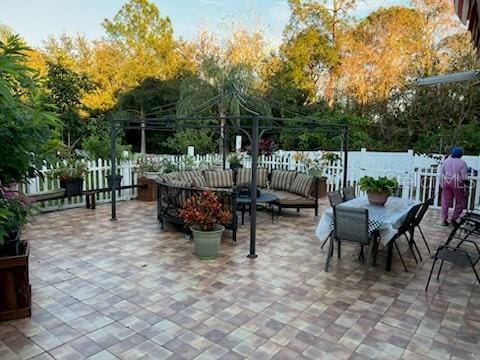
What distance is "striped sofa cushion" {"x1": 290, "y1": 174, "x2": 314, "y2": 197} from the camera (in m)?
7.05

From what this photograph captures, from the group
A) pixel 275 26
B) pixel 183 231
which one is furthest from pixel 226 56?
pixel 183 231

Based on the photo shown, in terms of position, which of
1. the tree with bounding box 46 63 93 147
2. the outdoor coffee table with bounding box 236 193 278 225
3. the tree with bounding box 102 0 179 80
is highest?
the tree with bounding box 102 0 179 80

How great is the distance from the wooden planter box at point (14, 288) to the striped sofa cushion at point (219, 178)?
475 cm

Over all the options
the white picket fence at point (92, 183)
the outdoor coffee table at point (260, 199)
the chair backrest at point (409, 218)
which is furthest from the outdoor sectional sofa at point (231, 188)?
the chair backrest at point (409, 218)

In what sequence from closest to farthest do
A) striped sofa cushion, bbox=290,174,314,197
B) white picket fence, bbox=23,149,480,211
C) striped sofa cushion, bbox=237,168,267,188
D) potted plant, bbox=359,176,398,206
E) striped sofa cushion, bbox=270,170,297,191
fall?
potted plant, bbox=359,176,398,206 → striped sofa cushion, bbox=290,174,314,197 → white picket fence, bbox=23,149,480,211 → striped sofa cushion, bbox=270,170,297,191 → striped sofa cushion, bbox=237,168,267,188

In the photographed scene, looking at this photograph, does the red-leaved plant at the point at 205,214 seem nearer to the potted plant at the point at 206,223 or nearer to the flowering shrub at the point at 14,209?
the potted plant at the point at 206,223

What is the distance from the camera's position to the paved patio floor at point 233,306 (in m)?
2.73

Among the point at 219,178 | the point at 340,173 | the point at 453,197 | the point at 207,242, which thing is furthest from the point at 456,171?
the point at 207,242

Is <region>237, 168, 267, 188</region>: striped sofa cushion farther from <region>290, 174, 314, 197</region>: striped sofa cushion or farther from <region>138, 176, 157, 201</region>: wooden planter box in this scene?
<region>138, 176, 157, 201</region>: wooden planter box

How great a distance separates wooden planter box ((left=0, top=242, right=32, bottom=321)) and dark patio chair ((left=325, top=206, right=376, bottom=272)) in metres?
3.15

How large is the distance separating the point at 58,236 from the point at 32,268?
4.58 feet

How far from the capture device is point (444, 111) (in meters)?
13.1

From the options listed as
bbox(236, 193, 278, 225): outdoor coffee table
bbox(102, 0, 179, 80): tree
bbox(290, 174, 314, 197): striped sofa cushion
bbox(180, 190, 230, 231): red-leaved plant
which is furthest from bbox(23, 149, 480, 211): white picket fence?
bbox(102, 0, 179, 80): tree

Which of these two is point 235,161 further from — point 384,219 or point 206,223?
point 384,219
